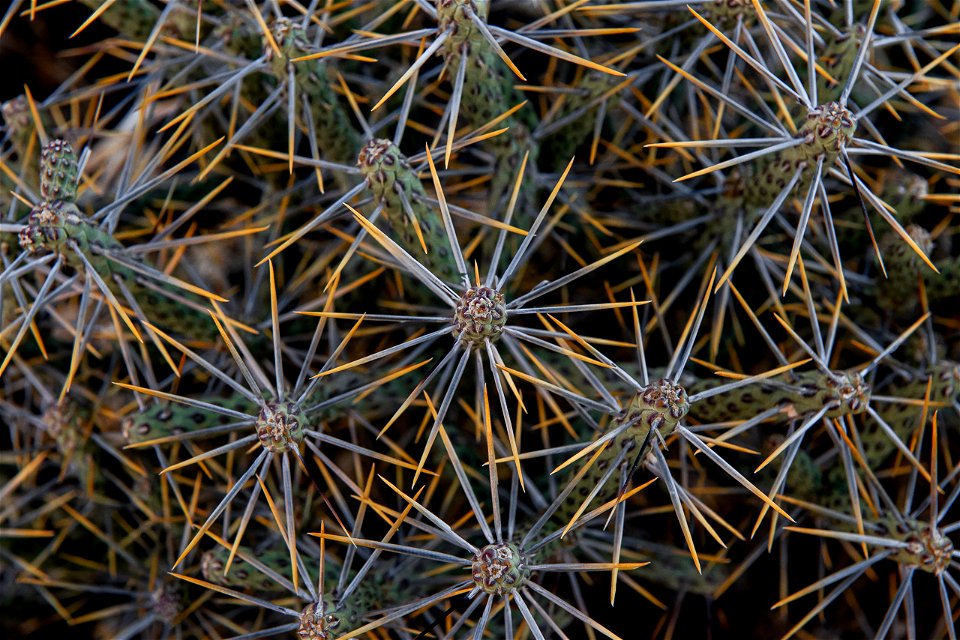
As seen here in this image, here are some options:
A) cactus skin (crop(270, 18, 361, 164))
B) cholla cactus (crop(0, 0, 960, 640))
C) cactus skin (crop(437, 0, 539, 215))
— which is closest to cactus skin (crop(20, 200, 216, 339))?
cholla cactus (crop(0, 0, 960, 640))

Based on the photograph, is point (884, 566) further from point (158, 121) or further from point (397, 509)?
point (158, 121)

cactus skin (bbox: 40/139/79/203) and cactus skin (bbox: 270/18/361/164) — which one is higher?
cactus skin (bbox: 270/18/361/164)

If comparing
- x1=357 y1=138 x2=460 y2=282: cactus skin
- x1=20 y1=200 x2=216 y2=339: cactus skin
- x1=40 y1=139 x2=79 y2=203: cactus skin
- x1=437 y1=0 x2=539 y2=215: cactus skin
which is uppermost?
x1=437 y1=0 x2=539 y2=215: cactus skin

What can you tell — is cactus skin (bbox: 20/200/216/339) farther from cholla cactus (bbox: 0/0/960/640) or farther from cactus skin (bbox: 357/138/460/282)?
cactus skin (bbox: 357/138/460/282)

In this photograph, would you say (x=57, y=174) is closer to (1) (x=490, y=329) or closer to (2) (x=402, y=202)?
(2) (x=402, y=202)

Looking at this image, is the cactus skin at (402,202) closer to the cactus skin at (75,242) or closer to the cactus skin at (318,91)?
the cactus skin at (318,91)

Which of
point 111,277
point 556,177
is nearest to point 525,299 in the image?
point 556,177

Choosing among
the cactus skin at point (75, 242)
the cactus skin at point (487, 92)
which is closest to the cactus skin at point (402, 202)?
the cactus skin at point (487, 92)

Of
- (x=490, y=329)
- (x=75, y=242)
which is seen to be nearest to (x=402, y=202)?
(x=490, y=329)
